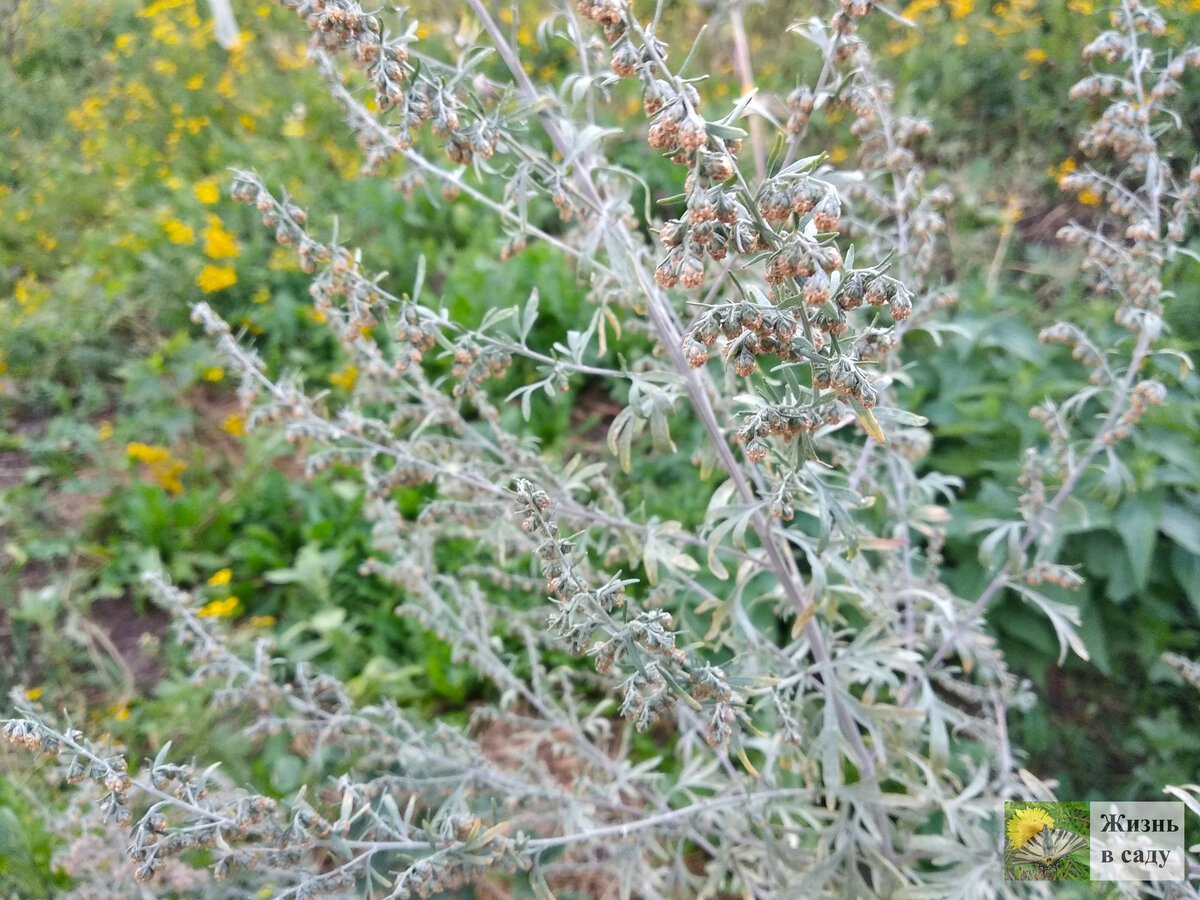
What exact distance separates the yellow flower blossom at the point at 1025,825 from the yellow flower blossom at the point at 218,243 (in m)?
3.96

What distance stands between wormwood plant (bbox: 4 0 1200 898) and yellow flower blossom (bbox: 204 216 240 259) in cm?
219

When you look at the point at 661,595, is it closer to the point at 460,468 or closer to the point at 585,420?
the point at 460,468

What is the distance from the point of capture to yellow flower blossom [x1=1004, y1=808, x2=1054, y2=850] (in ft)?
5.27

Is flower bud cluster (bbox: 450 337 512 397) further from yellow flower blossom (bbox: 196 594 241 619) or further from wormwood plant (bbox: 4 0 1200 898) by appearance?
yellow flower blossom (bbox: 196 594 241 619)

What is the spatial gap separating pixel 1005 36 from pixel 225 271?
429cm

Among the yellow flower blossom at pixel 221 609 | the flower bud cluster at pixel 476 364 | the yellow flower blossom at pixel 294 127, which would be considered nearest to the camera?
the flower bud cluster at pixel 476 364

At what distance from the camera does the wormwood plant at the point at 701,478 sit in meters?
1.10

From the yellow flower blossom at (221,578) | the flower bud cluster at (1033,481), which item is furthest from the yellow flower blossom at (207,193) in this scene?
the flower bud cluster at (1033,481)

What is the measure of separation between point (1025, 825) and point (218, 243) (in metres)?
3.99

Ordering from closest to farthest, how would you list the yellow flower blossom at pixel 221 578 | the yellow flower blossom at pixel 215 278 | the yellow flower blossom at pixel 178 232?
the yellow flower blossom at pixel 221 578 < the yellow flower blossom at pixel 215 278 < the yellow flower blossom at pixel 178 232

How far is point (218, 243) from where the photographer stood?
3.89m

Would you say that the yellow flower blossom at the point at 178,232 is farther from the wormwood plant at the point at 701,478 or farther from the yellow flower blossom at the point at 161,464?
the wormwood plant at the point at 701,478

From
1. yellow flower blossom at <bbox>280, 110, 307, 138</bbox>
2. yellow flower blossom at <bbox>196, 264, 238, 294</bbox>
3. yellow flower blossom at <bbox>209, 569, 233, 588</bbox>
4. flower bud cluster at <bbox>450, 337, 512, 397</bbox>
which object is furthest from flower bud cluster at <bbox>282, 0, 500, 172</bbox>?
yellow flower blossom at <bbox>280, 110, 307, 138</bbox>

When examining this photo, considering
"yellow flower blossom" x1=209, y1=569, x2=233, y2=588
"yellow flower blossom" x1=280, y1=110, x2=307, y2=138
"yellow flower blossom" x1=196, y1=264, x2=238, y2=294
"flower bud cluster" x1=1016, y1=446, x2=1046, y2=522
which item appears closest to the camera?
"flower bud cluster" x1=1016, y1=446, x2=1046, y2=522
